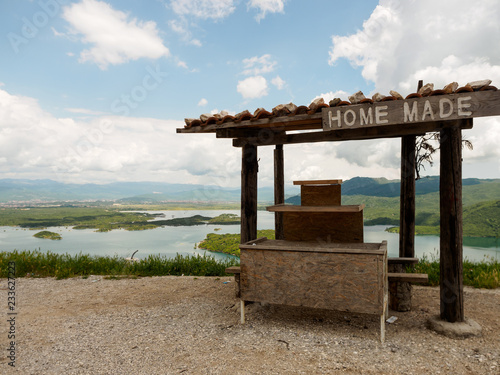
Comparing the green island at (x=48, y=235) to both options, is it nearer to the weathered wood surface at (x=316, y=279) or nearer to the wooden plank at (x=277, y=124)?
the wooden plank at (x=277, y=124)

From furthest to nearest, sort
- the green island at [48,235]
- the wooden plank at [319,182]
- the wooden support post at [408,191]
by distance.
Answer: the green island at [48,235] < the wooden support post at [408,191] < the wooden plank at [319,182]

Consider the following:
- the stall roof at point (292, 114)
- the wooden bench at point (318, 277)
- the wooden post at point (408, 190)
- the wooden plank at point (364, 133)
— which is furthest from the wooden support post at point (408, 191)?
the stall roof at point (292, 114)

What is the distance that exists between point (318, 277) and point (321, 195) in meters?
1.36

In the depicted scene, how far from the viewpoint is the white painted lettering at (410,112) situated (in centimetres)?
382

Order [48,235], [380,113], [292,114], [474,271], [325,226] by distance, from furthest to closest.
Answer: [48,235] < [474,271] < [325,226] < [292,114] < [380,113]

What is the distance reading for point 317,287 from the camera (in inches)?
157

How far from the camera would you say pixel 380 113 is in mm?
3936

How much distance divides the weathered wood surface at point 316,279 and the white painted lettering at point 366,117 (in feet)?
5.43

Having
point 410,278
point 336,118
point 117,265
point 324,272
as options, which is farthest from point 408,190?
point 117,265

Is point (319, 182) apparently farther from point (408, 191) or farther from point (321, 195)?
point (408, 191)

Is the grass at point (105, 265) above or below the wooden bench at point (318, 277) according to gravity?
below

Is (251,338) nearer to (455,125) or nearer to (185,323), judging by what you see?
(185,323)

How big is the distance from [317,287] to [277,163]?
3801 millimetres

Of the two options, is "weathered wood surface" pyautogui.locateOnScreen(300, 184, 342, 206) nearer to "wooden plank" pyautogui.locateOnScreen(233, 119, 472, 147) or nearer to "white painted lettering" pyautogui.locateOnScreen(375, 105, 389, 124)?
"wooden plank" pyautogui.locateOnScreen(233, 119, 472, 147)
